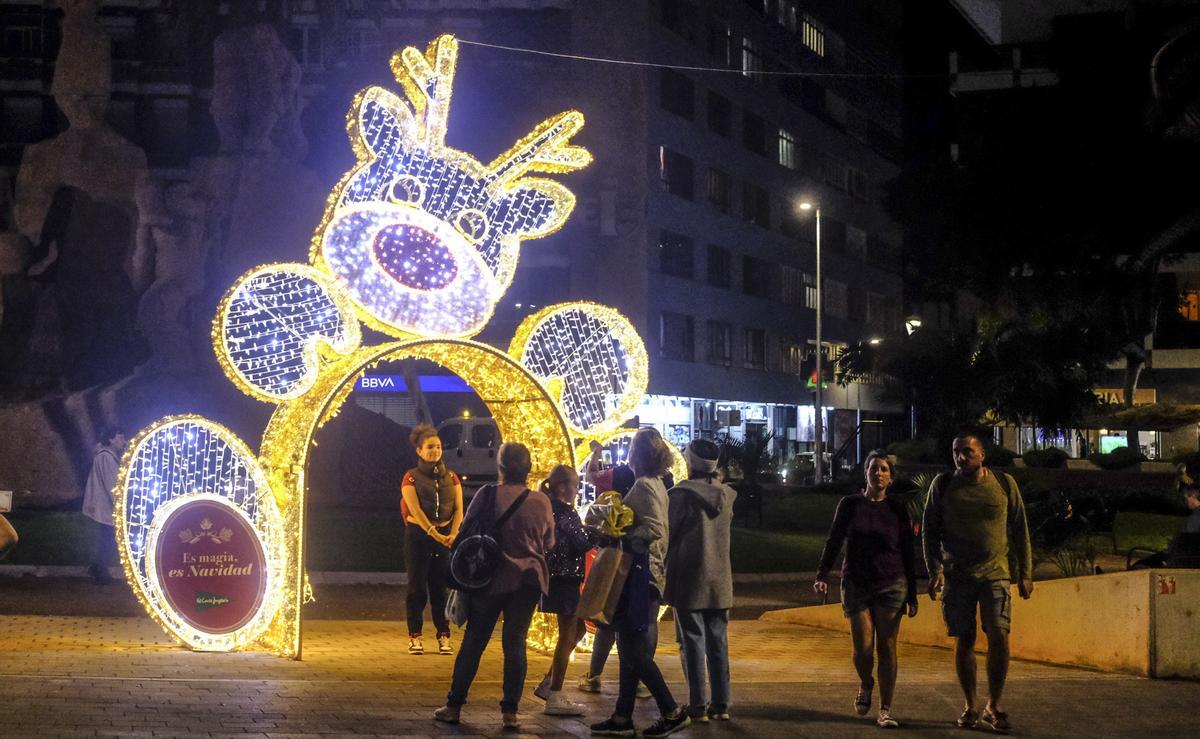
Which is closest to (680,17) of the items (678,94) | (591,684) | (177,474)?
(678,94)

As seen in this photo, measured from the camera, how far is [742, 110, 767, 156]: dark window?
55.9 metres

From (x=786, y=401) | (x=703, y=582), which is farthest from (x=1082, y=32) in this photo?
(x=703, y=582)

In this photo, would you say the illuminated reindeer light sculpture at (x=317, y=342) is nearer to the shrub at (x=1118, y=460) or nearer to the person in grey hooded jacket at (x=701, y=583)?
the person in grey hooded jacket at (x=701, y=583)

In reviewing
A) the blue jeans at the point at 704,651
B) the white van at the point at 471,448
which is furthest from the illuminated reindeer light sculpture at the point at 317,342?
the white van at the point at 471,448

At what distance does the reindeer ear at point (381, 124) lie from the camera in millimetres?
12031

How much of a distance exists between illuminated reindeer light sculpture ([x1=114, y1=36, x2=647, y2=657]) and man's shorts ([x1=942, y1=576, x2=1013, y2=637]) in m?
4.17

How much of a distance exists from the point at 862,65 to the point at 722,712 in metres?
64.7

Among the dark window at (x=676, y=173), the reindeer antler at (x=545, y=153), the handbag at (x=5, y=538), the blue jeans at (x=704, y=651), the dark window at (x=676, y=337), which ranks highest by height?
the dark window at (x=676, y=173)

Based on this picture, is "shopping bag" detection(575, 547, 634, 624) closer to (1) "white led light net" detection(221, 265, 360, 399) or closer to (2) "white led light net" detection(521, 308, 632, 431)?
(1) "white led light net" detection(221, 265, 360, 399)

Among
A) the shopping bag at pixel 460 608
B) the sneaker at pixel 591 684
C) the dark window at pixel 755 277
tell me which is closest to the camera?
the shopping bag at pixel 460 608

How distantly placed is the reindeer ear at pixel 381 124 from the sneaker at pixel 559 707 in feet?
Answer: 15.6

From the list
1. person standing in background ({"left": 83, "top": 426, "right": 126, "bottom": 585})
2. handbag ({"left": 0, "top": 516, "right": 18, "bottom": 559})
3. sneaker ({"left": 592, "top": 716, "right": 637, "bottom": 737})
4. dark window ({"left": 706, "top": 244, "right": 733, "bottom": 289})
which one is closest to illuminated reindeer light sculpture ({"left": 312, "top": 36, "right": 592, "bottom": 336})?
sneaker ({"left": 592, "top": 716, "right": 637, "bottom": 737})

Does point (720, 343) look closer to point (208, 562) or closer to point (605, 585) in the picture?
point (208, 562)

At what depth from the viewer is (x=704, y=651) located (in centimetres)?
930
